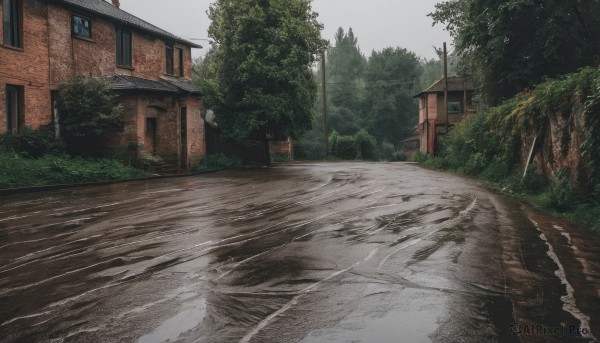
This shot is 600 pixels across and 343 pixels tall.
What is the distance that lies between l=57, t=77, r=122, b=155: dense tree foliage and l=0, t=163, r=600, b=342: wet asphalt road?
10946mm

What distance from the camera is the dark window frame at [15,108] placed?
1845 cm

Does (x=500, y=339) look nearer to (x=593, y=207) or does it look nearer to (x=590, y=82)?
(x=593, y=207)

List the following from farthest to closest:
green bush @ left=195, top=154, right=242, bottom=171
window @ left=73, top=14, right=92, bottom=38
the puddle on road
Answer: green bush @ left=195, top=154, right=242, bottom=171 → window @ left=73, top=14, right=92, bottom=38 → the puddle on road

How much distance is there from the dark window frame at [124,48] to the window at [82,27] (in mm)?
1984

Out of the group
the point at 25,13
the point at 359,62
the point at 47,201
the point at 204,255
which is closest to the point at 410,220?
the point at 204,255

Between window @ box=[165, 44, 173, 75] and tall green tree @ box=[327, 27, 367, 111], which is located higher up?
tall green tree @ box=[327, 27, 367, 111]

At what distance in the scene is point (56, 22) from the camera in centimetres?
2020

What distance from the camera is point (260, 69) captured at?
87.3ft

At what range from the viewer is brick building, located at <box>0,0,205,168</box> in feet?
60.8

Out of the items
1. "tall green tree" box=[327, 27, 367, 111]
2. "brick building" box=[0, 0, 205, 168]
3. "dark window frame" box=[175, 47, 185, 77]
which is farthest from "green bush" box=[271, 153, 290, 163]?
"tall green tree" box=[327, 27, 367, 111]

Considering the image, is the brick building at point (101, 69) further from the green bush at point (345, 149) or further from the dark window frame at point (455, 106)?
the dark window frame at point (455, 106)

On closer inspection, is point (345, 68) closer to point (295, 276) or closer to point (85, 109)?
point (85, 109)

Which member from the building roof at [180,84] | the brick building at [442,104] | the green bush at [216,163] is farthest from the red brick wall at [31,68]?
the brick building at [442,104]

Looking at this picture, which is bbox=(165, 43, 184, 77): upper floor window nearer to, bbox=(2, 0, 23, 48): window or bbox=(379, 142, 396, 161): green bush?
bbox=(2, 0, 23, 48): window
